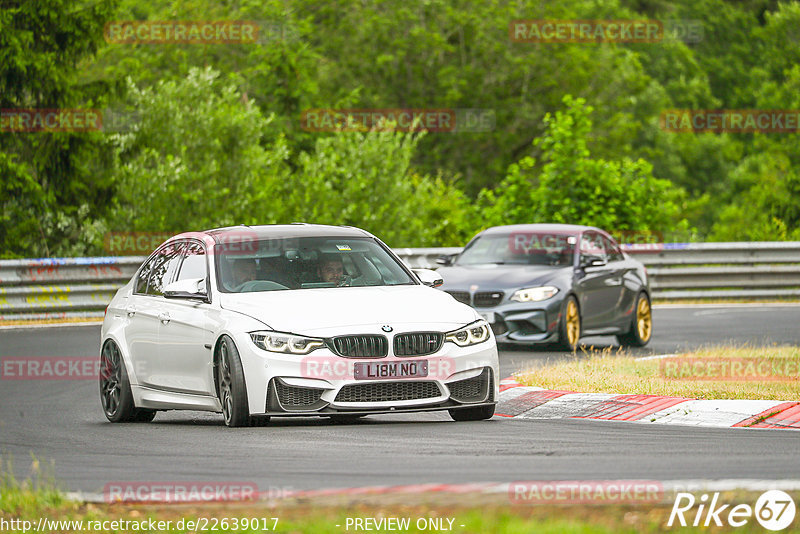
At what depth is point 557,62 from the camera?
217 feet

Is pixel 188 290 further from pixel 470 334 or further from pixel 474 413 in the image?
pixel 474 413

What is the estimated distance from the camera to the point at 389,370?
34.4ft

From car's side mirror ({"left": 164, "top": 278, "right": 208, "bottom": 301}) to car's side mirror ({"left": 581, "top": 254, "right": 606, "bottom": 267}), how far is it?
26.9 feet

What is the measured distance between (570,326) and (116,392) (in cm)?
745

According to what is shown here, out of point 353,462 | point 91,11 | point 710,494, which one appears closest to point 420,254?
point 91,11

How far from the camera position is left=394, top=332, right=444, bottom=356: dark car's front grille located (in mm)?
10539

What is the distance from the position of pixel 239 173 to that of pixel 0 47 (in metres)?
6.47

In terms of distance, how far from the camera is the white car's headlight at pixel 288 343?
10.4m

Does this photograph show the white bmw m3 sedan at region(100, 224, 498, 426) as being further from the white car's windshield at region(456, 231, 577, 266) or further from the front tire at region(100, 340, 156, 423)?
the white car's windshield at region(456, 231, 577, 266)

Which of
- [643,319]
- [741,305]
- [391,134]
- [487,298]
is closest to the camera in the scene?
[487,298]

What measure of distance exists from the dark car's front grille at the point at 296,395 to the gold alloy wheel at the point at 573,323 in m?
8.22

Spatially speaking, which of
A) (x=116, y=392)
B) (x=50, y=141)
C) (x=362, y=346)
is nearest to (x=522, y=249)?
(x=116, y=392)

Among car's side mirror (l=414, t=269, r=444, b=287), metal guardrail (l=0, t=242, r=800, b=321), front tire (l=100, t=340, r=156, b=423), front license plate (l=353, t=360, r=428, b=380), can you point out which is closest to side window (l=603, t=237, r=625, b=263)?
metal guardrail (l=0, t=242, r=800, b=321)

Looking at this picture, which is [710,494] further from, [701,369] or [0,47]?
[0,47]
